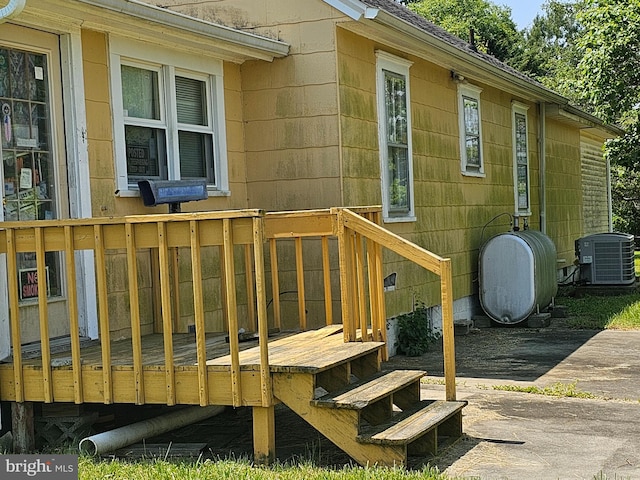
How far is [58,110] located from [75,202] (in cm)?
72

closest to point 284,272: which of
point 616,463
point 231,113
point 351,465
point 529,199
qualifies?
point 231,113

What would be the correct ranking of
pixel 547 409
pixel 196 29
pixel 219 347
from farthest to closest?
pixel 196 29
pixel 547 409
pixel 219 347

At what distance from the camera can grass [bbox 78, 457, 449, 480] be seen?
5.50 meters

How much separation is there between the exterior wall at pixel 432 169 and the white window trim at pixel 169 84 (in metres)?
1.20

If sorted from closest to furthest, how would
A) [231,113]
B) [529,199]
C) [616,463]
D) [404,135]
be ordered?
1. [616,463]
2. [231,113]
3. [404,135]
4. [529,199]

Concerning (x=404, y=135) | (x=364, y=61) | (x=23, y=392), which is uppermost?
(x=364, y=61)

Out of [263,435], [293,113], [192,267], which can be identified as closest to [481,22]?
[293,113]

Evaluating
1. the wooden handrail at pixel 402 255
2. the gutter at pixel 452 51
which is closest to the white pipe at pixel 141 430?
the wooden handrail at pixel 402 255

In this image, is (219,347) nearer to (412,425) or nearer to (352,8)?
(412,425)

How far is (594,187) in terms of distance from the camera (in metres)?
23.1

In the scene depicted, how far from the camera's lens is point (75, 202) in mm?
7426

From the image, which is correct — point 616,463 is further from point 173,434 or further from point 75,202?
point 75,202

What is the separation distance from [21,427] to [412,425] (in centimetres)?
271

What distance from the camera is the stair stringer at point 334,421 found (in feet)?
19.1
